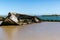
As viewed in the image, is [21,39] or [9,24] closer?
[21,39]

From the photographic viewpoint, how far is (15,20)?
1168cm

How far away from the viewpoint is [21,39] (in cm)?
579

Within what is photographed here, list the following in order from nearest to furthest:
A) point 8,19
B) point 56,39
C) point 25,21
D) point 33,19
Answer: point 56,39
point 8,19
point 25,21
point 33,19

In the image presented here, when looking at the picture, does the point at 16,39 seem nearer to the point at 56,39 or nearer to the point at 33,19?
the point at 56,39

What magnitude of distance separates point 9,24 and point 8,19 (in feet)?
1.25

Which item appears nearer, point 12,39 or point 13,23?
point 12,39

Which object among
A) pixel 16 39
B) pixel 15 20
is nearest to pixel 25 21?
pixel 15 20

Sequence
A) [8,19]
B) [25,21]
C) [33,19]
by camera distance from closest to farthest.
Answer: [8,19] < [25,21] < [33,19]

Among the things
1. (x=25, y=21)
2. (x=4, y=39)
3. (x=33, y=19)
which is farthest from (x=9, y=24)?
(x=4, y=39)

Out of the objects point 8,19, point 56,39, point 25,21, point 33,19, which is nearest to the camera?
point 56,39

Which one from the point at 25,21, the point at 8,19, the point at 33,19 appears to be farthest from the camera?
the point at 33,19

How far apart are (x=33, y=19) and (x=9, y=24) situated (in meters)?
3.92

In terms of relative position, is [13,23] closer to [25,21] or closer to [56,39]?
[25,21]

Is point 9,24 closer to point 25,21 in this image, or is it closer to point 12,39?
point 25,21
